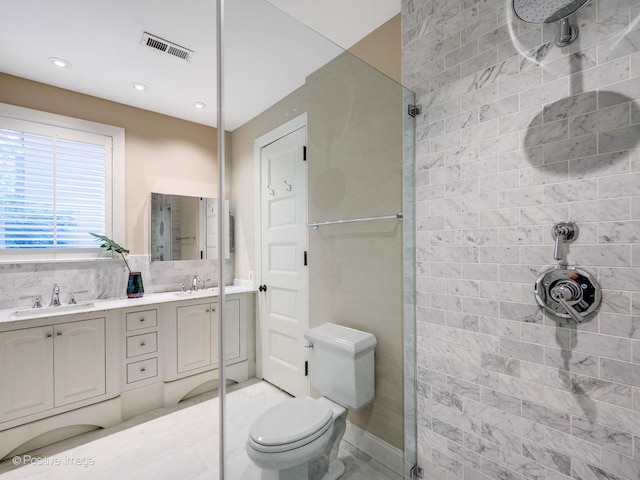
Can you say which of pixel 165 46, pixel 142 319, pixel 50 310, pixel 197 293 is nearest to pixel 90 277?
pixel 50 310

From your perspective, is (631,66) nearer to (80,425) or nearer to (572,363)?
(572,363)

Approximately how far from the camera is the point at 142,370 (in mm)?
2490

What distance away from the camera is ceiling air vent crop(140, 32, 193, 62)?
2000mm

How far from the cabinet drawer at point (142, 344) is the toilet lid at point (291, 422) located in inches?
73.0

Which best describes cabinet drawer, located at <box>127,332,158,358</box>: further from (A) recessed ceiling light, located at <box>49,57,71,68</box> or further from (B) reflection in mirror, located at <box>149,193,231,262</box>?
(A) recessed ceiling light, located at <box>49,57,71,68</box>

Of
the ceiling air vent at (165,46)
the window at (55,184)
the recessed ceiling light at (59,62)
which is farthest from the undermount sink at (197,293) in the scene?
the recessed ceiling light at (59,62)

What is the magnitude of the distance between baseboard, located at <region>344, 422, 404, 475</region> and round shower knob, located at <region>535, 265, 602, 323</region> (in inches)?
40.3

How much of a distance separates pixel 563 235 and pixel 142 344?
297cm

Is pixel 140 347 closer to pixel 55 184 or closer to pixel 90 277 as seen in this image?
pixel 90 277

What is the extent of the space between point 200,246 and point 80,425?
1.61 meters

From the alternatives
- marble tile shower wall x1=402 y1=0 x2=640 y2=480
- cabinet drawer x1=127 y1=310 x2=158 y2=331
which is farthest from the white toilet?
cabinet drawer x1=127 y1=310 x2=158 y2=331

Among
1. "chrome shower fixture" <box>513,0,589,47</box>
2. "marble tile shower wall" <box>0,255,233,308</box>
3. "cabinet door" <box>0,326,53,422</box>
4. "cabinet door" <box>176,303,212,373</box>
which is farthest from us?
"cabinet door" <box>176,303,212,373</box>

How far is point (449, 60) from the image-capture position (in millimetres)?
1448

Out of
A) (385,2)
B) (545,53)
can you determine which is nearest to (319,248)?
(545,53)
